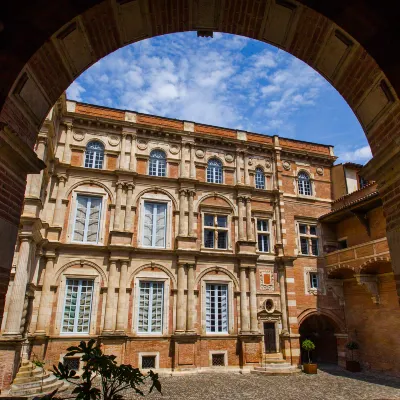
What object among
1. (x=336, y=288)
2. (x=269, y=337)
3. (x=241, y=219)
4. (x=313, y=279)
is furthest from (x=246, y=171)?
(x=269, y=337)

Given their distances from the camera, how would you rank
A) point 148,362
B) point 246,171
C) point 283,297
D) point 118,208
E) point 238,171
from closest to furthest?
point 148,362, point 118,208, point 283,297, point 238,171, point 246,171

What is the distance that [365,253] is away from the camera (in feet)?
55.8

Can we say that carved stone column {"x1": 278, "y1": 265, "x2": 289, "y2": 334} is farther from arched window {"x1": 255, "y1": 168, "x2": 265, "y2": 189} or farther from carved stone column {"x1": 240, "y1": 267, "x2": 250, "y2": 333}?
arched window {"x1": 255, "y1": 168, "x2": 265, "y2": 189}

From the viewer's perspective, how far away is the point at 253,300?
18.5 metres

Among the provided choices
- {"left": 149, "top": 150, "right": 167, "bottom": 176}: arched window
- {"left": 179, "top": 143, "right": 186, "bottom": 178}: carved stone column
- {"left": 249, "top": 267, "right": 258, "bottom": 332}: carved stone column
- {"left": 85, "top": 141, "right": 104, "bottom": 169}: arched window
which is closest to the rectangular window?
{"left": 249, "top": 267, "right": 258, "bottom": 332}: carved stone column

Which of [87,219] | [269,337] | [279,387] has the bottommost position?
[279,387]

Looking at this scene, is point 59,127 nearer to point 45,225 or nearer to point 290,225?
point 45,225

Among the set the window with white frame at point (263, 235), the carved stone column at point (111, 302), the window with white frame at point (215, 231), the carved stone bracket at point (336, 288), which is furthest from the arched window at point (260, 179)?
the carved stone column at point (111, 302)

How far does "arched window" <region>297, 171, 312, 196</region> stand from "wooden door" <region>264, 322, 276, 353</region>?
871cm

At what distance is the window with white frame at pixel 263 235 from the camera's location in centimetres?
2022

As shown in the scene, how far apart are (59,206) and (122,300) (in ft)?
18.9

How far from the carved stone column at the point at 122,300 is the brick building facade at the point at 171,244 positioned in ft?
0.16

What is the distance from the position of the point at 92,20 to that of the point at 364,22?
3.61m

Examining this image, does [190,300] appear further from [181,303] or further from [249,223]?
[249,223]
